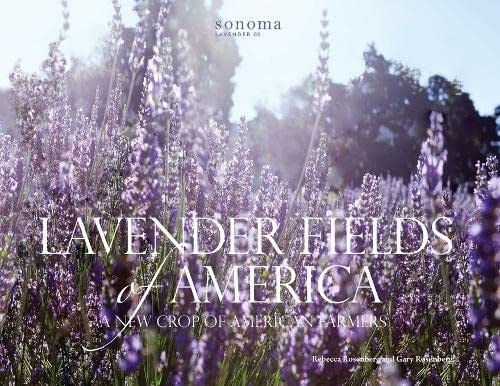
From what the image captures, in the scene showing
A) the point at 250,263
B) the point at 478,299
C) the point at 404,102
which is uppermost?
the point at 404,102

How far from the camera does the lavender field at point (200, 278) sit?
65.7 inches

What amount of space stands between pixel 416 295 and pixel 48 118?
1.88m

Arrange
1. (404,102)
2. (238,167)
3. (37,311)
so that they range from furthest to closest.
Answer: (404,102)
(238,167)
(37,311)

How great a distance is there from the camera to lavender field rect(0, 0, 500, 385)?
65.7 inches

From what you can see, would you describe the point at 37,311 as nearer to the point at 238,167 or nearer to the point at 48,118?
the point at 48,118

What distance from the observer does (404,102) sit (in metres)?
26.9

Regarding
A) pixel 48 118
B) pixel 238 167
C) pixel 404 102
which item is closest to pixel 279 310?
pixel 238 167

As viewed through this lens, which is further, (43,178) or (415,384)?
(43,178)

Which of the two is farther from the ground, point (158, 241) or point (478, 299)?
point (158, 241)

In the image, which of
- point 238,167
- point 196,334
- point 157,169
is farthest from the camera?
point 238,167

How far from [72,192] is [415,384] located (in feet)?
5.82

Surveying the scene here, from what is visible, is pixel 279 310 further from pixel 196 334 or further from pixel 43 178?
pixel 43 178

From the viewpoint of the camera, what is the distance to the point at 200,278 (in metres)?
1.68

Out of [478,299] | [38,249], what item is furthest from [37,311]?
[478,299]
